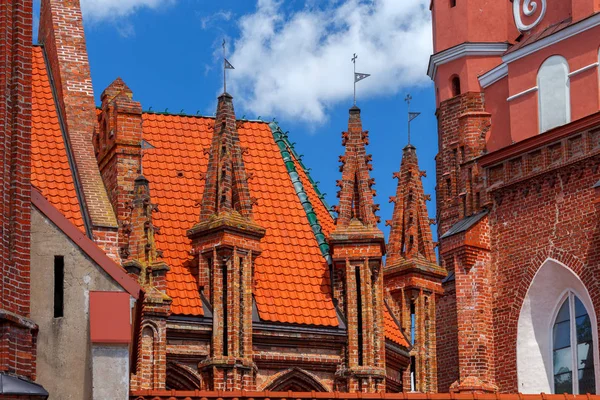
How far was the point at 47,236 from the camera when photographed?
2666cm

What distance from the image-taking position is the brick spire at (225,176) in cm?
3625

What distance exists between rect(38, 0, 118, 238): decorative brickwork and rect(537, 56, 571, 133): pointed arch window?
1142 cm

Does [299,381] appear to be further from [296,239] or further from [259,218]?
[259,218]

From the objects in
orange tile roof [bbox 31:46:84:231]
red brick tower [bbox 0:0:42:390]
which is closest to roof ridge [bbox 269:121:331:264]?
orange tile roof [bbox 31:46:84:231]

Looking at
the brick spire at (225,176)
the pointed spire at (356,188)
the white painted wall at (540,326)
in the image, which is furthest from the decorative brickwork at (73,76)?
the white painted wall at (540,326)

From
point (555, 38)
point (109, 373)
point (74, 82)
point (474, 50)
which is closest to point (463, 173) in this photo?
point (474, 50)

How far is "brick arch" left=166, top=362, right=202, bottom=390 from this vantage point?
34875 millimetres

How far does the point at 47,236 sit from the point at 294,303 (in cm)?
1056

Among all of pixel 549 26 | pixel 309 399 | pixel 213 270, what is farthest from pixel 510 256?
pixel 309 399

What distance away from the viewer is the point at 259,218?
126ft

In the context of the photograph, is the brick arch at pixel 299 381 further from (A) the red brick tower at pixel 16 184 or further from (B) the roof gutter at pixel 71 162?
(A) the red brick tower at pixel 16 184

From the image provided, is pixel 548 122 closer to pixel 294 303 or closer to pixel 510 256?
pixel 510 256

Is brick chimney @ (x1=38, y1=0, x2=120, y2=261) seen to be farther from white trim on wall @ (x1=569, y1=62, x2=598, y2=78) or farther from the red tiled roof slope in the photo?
white trim on wall @ (x1=569, y1=62, x2=598, y2=78)

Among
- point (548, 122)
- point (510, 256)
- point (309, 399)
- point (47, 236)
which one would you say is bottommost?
point (309, 399)
